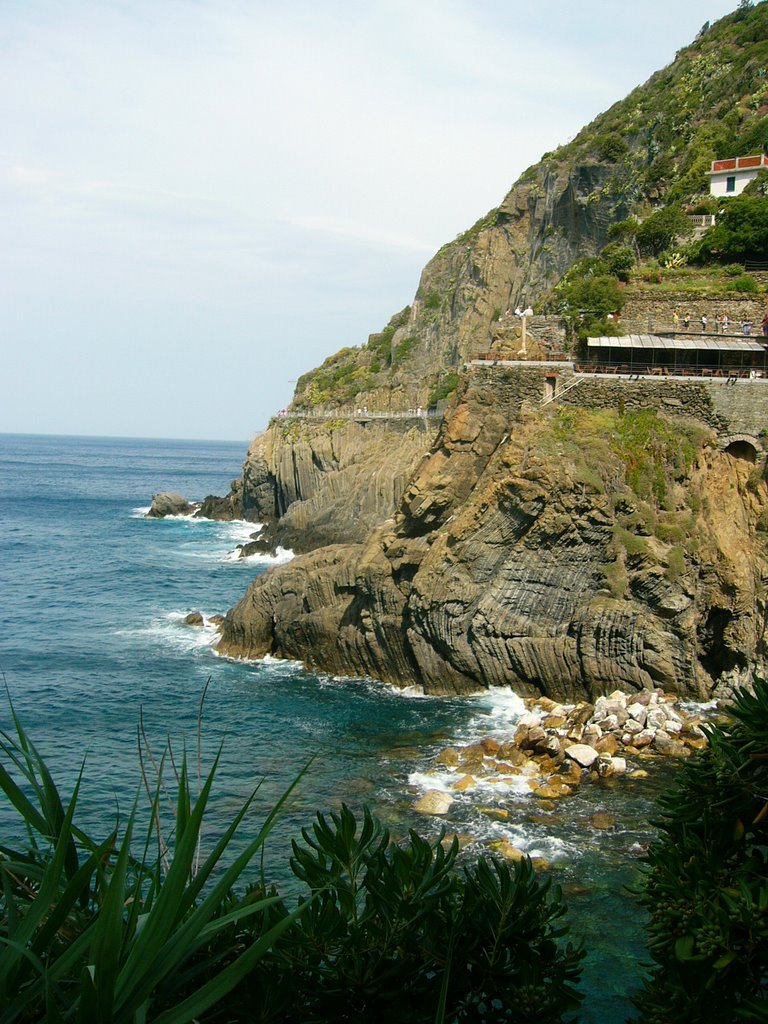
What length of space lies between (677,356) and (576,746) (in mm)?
18978

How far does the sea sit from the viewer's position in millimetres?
18641

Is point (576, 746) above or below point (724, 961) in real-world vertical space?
below

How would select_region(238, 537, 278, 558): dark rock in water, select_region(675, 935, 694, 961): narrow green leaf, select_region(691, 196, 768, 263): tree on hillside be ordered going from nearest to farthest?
select_region(675, 935, 694, 961): narrow green leaf
select_region(691, 196, 768, 263): tree on hillside
select_region(238, 537, 278, 558): dark rock in water

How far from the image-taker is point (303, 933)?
9.12 meters

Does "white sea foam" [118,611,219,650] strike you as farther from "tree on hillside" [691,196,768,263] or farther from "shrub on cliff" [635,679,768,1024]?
"tree on hillside" [691,196,768,263]

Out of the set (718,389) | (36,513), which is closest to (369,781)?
(718,389)

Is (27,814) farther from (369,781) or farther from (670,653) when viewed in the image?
(670,653)

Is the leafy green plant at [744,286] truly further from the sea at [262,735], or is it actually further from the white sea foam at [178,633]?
the white sea foam at [178,633]

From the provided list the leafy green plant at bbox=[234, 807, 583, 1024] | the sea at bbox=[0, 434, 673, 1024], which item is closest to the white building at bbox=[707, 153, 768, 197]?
the sea at bbox=[0, 434, 673, 1024]

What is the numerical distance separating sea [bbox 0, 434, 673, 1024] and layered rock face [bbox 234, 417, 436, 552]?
634 centimetres

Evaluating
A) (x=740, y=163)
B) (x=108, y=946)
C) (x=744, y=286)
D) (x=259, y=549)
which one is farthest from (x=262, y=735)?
(x=740, y=163)

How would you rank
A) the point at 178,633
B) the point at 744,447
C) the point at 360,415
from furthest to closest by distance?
the point at 360,415
the point at 178,633
the point at 744,447

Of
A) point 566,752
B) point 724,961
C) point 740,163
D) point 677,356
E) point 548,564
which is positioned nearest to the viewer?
point 724,961

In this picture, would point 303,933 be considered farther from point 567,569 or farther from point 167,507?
point 167,507
